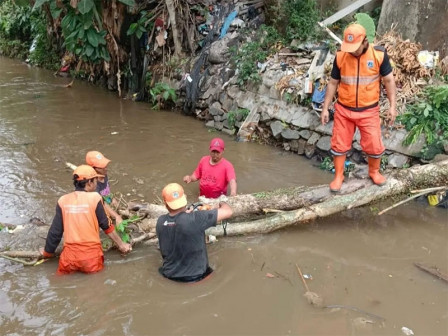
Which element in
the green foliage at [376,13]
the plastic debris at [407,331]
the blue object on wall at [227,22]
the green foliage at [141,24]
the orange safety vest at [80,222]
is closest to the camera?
the plastic debris at [407,331]

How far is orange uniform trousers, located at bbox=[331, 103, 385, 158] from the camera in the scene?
493cm

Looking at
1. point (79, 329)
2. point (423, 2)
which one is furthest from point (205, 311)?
point (423, 2)

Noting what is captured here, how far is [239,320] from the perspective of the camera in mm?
3816

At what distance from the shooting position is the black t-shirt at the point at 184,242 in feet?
12.9

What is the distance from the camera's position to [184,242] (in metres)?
4.00

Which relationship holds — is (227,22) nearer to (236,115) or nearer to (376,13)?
(236,115)

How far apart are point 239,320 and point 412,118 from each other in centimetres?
430

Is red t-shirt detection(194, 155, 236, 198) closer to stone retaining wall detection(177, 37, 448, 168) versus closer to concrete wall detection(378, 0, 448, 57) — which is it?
stone retaining wall detection(177, 37, 448, 168)


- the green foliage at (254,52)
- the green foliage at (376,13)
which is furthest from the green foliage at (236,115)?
the green foliage at (376,13)

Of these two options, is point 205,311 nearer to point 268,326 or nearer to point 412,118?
point 268,326

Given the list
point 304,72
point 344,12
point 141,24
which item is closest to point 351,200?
point 304,72

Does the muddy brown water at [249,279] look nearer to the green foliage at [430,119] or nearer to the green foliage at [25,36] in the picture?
the green foliage at [430,119]

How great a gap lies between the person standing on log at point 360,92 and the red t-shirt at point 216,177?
4.25 ft

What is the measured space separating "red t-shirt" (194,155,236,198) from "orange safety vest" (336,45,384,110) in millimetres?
1655
